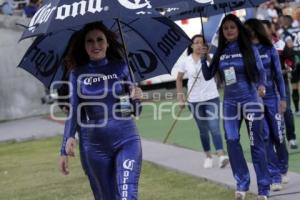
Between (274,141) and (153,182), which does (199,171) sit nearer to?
(153,182)

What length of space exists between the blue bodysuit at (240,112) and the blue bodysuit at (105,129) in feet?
6.30

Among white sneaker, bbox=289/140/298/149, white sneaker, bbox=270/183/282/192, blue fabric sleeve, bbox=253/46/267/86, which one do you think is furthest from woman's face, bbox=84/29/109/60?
white sneaker, bbox=289/140/298/149

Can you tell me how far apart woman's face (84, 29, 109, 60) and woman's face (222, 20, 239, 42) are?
2.05m

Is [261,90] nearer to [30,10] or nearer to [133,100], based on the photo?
[133,100]

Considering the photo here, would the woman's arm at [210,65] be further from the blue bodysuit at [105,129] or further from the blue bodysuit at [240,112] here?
the blue bodysuit at [105,129]

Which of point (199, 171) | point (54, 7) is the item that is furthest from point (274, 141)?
point (54, 7)

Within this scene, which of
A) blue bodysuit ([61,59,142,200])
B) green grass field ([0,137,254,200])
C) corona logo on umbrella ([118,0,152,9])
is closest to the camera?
corona logo on umbrella ([118,0,152,9])

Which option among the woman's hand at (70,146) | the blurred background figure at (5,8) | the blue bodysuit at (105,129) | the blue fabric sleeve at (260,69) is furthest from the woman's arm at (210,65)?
the blurred background figure at (5,8)

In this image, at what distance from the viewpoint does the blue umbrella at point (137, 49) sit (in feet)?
21.0

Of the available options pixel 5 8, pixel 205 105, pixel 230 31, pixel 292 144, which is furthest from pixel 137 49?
pixel 5 8

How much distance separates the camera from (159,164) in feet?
34.8

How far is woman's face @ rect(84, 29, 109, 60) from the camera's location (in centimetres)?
590

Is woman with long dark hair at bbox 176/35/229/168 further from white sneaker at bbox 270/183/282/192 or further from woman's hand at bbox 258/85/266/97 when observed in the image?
woman's hand at bbox 258/85/266/97

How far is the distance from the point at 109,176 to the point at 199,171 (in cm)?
402
